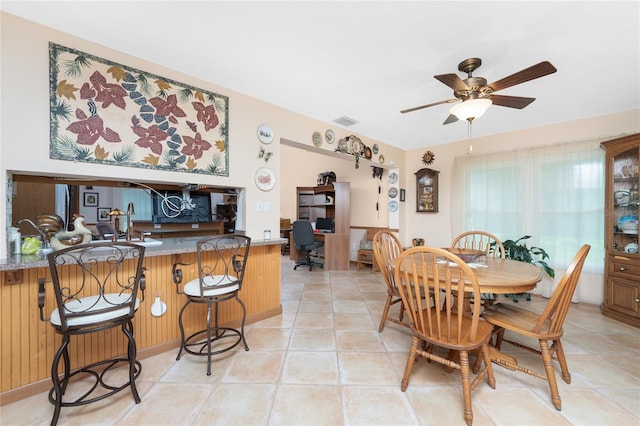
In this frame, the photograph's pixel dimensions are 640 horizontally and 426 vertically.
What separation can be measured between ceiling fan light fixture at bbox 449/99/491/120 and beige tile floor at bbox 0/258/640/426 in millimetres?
1996

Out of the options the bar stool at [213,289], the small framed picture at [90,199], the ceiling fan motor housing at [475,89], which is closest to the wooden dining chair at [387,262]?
the bar stool at [213,289]

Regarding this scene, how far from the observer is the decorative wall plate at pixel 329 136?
345cm

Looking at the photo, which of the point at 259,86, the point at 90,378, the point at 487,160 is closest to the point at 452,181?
the point at 487,160

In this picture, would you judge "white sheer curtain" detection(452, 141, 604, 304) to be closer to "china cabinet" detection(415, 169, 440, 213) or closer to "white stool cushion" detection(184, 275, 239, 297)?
"china cabinet" detection(415, 169, 440, 213)

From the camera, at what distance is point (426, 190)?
4742 millimetres

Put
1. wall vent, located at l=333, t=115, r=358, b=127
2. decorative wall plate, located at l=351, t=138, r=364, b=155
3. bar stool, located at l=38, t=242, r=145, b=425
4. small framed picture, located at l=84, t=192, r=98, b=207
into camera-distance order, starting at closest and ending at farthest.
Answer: bar stool, located at l=38, t=242, r=145, b=425 → small framed picture, located at l=84, t=192, r=98, b=207 → wall vent, located at l=333, t=115, r=358, b=127 → decorative wall plate, located at l=351, t=138, r=364, b=155

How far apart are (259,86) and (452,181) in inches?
142

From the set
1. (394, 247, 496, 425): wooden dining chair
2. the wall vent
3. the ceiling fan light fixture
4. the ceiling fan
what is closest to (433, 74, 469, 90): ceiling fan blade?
the ceiling fan

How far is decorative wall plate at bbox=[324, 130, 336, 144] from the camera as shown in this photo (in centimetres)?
345

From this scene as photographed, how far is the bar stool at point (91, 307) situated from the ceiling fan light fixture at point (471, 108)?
2.49m

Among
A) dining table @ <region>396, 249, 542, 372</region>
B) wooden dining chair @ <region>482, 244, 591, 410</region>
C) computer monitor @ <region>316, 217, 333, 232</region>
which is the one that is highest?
computer monitor @ <region>316, 217, 333, 232</region>

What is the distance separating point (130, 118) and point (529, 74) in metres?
2.94

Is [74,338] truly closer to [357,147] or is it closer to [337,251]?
[357,147]

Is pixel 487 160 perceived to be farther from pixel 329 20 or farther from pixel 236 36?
pixel 236 36
